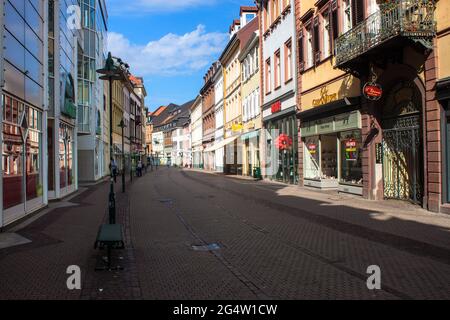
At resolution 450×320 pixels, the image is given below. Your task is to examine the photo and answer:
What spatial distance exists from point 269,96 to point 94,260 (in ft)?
83.4

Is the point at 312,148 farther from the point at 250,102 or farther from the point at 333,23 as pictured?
the point at 250,102

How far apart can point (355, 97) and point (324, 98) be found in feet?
11.6

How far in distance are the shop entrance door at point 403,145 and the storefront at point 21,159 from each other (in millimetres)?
11374

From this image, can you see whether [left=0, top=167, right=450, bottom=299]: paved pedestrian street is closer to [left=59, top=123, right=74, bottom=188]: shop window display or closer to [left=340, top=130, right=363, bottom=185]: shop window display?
[left=340, top=130, right=363, bottom=185]: shop window display

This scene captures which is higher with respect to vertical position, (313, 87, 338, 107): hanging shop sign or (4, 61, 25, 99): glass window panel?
(313, 87, 338, 107): hanging shop sign

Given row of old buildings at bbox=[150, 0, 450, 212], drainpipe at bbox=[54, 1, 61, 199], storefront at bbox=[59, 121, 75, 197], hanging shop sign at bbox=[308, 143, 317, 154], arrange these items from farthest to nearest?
hanging shop sign at bbox=[308, 143, 317, 154], storefront at bbox=[59, 121, 75, 197], drainpipe at bbox=[54, 1, 61, 199], row of old buildings at bbox=[150, 0, 450, 212]

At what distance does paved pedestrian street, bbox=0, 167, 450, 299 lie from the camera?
247 inches

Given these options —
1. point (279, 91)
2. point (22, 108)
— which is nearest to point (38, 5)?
point (22, 108)

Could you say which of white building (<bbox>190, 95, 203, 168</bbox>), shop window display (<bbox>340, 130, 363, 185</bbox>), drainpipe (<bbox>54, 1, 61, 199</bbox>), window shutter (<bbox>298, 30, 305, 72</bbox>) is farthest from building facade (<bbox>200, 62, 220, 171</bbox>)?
drainpipe (<bbox>54, 1, 61, 199</bbox>)

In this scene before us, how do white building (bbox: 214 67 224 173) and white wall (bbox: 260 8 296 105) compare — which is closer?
white wall (bbox: 260 8 296 105)

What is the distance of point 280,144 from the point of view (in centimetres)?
2809

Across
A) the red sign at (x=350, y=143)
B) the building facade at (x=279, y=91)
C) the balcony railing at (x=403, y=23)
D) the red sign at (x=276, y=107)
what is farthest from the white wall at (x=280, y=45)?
the balcony railing at (x=403, y=23)

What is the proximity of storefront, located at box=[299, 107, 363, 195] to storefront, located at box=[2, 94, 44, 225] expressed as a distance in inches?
443

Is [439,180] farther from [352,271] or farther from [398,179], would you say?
[352,271]
